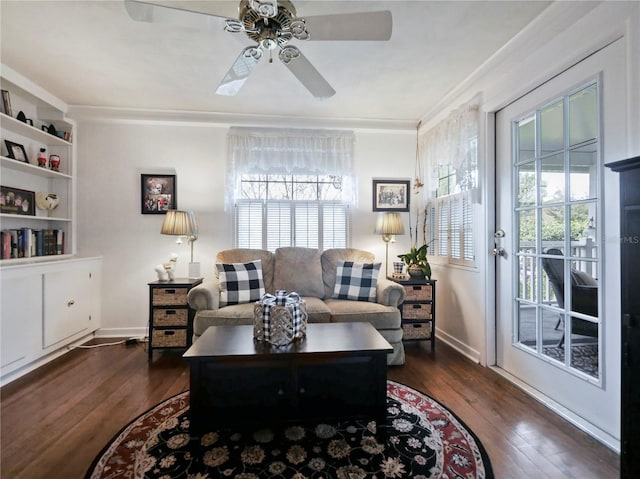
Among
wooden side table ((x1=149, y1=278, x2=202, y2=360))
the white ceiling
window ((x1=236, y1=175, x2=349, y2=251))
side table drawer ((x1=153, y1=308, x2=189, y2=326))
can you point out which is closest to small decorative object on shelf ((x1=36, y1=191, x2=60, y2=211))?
the white ceiling

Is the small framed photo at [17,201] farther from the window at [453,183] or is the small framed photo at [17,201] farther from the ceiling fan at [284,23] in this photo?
the window at [453,183]

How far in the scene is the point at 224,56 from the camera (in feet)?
7.61

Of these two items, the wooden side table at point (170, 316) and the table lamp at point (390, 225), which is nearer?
the wooden side table at point (170, 316)

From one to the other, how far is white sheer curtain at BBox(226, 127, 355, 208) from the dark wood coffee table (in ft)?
7.36

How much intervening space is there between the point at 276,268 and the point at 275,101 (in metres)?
1.74

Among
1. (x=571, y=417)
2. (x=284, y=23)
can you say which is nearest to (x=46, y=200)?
(x=284, y=23)

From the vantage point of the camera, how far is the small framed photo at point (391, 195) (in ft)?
12.2

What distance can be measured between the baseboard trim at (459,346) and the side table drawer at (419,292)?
0.51 metres

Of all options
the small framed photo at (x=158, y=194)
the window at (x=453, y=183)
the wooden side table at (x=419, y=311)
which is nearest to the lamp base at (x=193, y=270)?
the small framed photo at (x=158, y=194)

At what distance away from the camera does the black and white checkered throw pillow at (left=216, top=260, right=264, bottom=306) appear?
283 cm

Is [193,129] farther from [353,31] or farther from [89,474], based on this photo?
[89,474]

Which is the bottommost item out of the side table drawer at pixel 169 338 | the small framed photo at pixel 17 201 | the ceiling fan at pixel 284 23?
the side table drawer at pixel 169 338

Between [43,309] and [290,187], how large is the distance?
2.55 m

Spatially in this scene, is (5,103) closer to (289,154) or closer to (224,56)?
(224,56)
